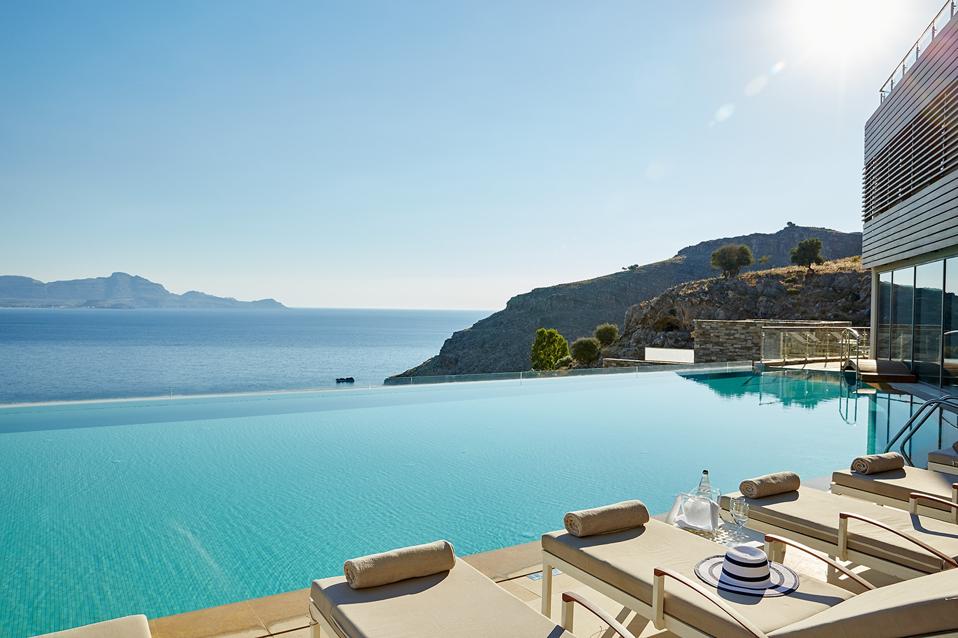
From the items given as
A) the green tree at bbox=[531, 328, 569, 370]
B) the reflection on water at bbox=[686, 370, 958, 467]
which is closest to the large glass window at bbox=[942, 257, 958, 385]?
the reflection on water at bbox=[686, 370, 958, 467]

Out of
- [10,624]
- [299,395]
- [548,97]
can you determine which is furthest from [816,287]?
[10,624]

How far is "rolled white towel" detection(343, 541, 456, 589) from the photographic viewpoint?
2496mm

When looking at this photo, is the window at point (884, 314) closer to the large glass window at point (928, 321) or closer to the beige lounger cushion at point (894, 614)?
the large glass window at point (928, 321)

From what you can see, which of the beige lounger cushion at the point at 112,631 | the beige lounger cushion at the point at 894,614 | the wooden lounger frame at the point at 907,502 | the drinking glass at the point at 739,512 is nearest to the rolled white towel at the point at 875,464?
the wooden lounger frame at the point at 907,502

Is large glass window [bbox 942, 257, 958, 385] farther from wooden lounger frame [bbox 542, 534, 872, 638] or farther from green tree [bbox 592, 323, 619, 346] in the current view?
green tree [bbox 592, 323, 619, 346]

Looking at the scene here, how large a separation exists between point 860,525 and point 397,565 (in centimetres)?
248

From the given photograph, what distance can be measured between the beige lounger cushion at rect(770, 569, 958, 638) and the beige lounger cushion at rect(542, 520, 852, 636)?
233 mm

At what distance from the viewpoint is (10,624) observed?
3365 millimetres

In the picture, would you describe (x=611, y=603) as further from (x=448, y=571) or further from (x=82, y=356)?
(x=82, y=356)

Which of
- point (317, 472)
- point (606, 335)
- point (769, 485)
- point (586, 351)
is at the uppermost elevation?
point (606, 335)

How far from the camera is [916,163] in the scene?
41.0 feet

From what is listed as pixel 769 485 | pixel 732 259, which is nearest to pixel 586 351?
pixel 732 259

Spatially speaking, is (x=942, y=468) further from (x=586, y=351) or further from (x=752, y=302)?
(x=752, y=302)

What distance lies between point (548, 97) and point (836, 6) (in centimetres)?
648
